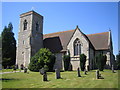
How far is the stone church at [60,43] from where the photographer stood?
1128 inches

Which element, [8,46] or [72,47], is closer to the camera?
[72,47]

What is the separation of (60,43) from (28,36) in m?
8.56

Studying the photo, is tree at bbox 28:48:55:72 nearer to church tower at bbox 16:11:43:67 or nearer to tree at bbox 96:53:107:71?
church tower at bbox 16:11:43:67

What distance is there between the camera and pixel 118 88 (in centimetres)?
966

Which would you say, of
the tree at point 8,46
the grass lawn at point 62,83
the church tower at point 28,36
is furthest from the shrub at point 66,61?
the tree at point 8,46

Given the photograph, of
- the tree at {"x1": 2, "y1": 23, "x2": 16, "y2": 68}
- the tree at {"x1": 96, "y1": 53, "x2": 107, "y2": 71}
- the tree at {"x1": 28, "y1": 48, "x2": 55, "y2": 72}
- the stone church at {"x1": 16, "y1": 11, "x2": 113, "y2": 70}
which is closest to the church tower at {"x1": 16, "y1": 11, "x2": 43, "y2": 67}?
the stone church at {"x1": 16, "y1": 11, "x2": 113, "y2": 70}

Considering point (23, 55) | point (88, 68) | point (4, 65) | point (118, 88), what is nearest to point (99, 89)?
point (118, 88)

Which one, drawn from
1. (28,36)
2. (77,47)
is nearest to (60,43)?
(77,47)

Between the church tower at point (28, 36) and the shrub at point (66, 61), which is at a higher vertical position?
the church tower at point (28, 36)

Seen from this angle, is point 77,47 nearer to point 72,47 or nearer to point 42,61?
point 72,47

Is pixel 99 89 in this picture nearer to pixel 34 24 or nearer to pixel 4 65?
pixel 34 24

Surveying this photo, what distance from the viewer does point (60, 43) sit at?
1319 inches

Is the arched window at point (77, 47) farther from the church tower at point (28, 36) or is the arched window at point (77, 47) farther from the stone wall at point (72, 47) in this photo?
the church tower at point (28, 36)

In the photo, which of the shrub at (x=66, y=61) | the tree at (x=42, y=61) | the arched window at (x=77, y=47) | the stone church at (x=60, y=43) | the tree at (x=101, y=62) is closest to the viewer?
the tree at (x=42, y=61)
